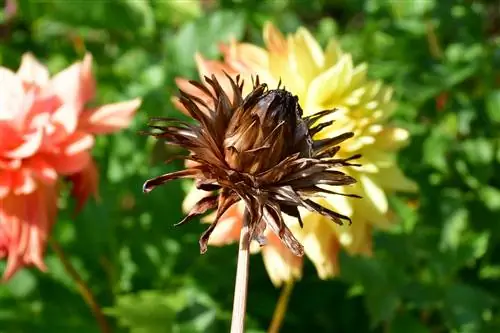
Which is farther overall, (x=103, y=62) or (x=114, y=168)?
(x=103, y=62)

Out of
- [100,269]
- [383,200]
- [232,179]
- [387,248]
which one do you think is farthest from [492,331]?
[232,179]

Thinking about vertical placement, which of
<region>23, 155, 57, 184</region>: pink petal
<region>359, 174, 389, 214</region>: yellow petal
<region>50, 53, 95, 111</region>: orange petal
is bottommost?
<region>359, 174, 389, 214</region>: yellow petal

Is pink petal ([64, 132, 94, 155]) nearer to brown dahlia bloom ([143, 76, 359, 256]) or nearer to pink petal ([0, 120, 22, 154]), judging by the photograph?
pink petal ([0, 120, 22, 154])

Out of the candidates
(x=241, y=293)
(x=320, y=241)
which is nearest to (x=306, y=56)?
(x=320, y=241)

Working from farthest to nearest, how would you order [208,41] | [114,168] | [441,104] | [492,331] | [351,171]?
[441,104] → [208,41] → [114,168] → [492,331] → [351,171]

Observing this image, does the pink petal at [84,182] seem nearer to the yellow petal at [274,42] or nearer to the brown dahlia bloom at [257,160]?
the yellow petal at [274,42]

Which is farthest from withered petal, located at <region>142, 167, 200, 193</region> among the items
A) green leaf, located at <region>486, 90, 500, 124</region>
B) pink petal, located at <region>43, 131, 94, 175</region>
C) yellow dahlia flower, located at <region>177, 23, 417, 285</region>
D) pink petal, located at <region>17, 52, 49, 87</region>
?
green leaf, located at <region>486, 90, 500, 124</region>

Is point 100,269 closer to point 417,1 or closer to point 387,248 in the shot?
point 387,248
